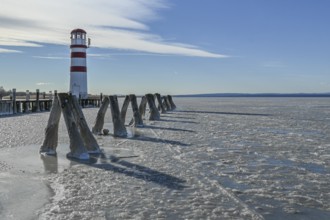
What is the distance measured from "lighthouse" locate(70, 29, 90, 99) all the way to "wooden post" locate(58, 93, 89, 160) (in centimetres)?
3114

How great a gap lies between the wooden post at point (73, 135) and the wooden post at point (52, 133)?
15.0 inches

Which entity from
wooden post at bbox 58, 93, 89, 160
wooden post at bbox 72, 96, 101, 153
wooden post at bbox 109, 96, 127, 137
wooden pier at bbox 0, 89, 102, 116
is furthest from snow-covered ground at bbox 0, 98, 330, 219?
wooden pier at bbox 0, 89, 102, 116

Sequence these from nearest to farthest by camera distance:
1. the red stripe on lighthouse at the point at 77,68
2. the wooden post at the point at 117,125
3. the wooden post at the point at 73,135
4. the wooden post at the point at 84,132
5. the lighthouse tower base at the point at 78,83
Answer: the wooden post at the point at 73,135, the wooden post at the point at 84,132, the wooden post at the point at 117,125, the red stripe on lighthouse at the point at 77,68, the lighthouse tower base at the point at 78,83

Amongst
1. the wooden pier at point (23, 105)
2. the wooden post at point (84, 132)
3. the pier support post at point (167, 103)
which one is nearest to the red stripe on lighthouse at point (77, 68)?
the wooden pier at point (23, 105)

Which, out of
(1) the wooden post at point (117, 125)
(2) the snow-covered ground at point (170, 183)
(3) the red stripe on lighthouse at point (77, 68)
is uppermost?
(3) the red stripe on lighthouse at point (77, 68)

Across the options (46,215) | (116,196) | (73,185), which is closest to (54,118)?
(73,185)

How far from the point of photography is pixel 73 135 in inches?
384

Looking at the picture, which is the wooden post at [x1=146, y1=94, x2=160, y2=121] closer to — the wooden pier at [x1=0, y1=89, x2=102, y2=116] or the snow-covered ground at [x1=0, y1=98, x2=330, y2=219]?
the wooden pier at [x1=0, y1=89, x2=102, y2=116]

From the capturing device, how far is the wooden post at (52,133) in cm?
1035

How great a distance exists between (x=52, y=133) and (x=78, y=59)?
31056 mm

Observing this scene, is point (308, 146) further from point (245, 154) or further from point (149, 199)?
point (149, 199)

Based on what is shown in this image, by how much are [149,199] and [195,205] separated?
0.68m

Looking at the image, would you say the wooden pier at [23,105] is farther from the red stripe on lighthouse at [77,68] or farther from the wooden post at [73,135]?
the wooden post at [73,135]

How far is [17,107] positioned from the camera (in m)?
32.2
